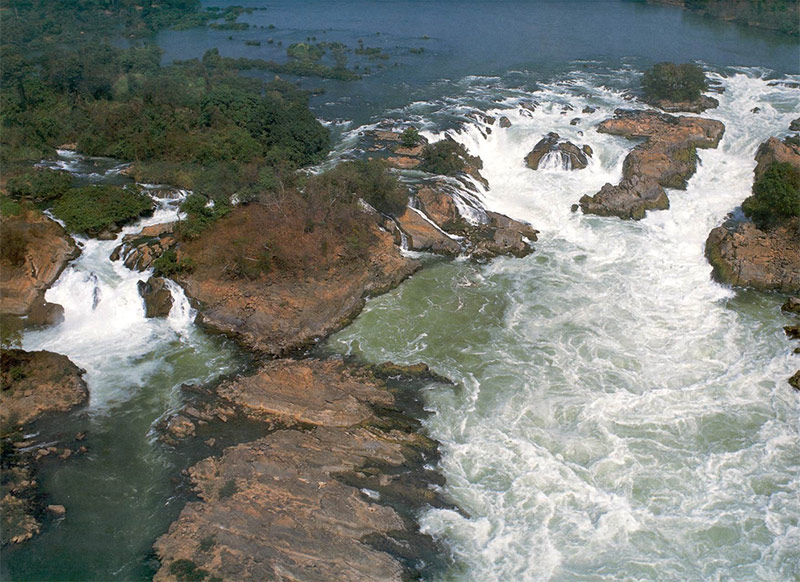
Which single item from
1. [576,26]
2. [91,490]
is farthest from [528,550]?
[576,26]

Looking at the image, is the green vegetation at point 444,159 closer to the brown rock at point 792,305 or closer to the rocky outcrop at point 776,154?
the rocky outcrop at point 776,154

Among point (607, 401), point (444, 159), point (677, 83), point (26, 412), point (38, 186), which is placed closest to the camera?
point (26, 412)

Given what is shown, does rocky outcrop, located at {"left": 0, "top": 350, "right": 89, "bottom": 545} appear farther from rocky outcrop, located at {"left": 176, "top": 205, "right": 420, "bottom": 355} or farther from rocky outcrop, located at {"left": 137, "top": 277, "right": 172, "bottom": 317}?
rocky outcrop, located at {"left": 176, "top": 205, "right": 420, "bottom": 355}

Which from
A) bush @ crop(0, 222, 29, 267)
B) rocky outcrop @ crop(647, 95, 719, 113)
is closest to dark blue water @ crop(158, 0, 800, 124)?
rocky outcrop @ crop(647, 95, 719, 113)

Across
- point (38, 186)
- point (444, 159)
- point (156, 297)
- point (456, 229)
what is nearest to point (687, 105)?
point (444, 159)

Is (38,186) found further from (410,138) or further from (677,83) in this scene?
(677,83)

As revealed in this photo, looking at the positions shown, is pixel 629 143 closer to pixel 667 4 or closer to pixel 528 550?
pixel 528 550

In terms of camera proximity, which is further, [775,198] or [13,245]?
[775,198]
